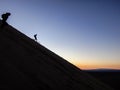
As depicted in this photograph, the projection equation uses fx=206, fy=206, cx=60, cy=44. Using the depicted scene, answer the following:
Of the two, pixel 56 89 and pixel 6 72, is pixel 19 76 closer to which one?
pixel 6 72

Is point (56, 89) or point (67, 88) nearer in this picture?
point (56, 89)

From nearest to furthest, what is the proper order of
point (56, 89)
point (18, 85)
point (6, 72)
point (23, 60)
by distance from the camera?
1. point (18, 85)
2. point (6, 72)
3. point (56, 89)
4. point (23, 60)

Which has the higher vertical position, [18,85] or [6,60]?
[6,60]

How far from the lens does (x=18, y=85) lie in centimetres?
392

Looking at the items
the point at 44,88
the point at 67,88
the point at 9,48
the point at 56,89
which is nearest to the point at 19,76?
the point at 44,88

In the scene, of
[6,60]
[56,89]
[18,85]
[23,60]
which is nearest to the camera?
[18,85]

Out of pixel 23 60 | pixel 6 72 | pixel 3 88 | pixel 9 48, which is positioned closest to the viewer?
pixel 3 88

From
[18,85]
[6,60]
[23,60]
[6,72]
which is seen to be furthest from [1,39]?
[18,85]

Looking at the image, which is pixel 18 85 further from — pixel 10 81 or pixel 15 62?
pixel 15 62

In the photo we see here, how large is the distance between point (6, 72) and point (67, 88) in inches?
62.5

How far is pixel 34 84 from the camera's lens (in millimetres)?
4352

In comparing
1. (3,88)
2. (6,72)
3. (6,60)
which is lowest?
(3,88)

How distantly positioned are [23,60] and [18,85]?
1.78 m

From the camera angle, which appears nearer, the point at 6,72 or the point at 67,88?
the point at 6,72
